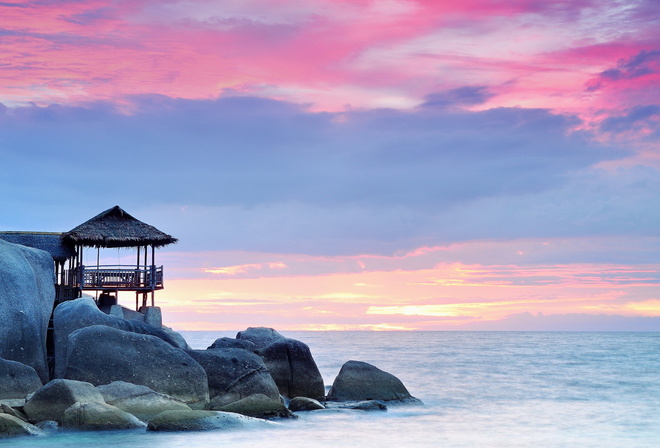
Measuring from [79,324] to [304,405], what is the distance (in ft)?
24.9

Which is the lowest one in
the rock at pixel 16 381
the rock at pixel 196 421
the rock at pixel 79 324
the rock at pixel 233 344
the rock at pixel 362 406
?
the rock at pixel 362 406

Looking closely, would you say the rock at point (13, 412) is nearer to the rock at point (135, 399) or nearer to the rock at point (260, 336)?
the rock at point (135, 399)

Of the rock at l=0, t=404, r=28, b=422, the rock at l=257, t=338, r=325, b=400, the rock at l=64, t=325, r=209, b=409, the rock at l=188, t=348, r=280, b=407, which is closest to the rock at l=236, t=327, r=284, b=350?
the rock at l=257, t=338, r=325, b=400

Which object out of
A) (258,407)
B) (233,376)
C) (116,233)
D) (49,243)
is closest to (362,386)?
(233,376)

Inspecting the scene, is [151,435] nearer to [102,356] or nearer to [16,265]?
[102,356]

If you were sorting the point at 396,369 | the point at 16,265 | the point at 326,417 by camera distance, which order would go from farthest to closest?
the point at 396,369 → the point at 16,265 → the point at 326,417

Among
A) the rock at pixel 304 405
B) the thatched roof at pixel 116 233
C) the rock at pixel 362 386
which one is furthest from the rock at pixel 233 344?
the rock at pixel 304 405

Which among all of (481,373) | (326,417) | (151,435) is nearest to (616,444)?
(326,417)

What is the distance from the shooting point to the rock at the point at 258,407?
845 inches

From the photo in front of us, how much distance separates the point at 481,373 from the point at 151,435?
32506 mm

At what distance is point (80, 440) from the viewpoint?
17.9 m

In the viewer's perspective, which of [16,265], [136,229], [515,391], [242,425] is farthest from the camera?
[515,391]

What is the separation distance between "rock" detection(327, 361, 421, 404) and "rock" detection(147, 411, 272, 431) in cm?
682

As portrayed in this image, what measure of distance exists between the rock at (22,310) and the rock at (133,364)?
4.24 metres
